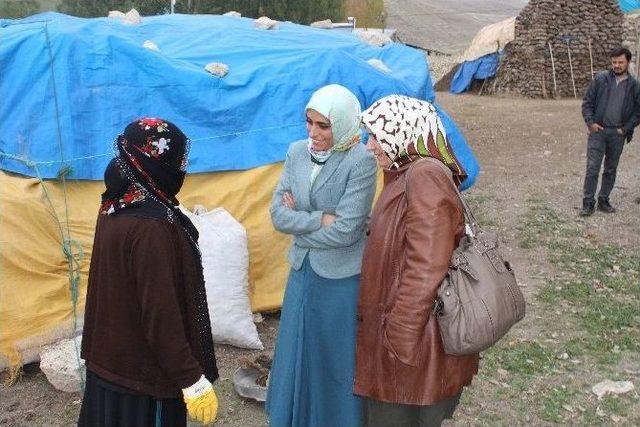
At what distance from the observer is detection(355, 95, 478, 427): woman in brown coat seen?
2355mm

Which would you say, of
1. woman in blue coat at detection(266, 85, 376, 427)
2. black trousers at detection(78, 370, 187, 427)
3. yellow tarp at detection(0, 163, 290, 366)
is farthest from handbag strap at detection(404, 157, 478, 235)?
yellow tarp at detection(0, 163, 290, 366)

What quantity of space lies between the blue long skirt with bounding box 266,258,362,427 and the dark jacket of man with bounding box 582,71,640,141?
5216 mm

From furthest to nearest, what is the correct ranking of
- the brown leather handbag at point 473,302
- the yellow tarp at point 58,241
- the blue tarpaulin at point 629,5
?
the blue tarpaulin at point 629,5, the yellow tarp at point 58,241, the brown leather handbag at point 473,302

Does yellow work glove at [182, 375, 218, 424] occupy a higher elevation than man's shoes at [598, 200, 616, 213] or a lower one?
higher

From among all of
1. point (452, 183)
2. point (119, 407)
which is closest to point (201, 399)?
point (119, 407)

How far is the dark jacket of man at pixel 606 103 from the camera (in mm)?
7180

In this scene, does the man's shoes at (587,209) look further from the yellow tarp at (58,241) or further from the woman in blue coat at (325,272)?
the woman in blue coat at (325,272)

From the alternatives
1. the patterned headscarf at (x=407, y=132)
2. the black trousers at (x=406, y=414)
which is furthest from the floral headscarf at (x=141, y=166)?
the black trousers at (x=406, y=414)

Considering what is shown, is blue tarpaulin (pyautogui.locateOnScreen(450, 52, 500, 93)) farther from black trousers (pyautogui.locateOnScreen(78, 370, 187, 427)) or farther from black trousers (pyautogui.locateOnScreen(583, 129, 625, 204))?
black trousers (pyautogui.locateOnScreen(78, 370, 187, 427))

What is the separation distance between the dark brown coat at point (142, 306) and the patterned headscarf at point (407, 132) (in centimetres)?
80

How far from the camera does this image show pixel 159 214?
83.7 inches

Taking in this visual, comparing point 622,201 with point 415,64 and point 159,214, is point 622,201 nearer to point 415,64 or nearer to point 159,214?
point 415,64

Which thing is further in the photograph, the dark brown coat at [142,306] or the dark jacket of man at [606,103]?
the dark jacket of man at [606,103]

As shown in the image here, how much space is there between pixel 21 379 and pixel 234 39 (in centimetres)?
285
